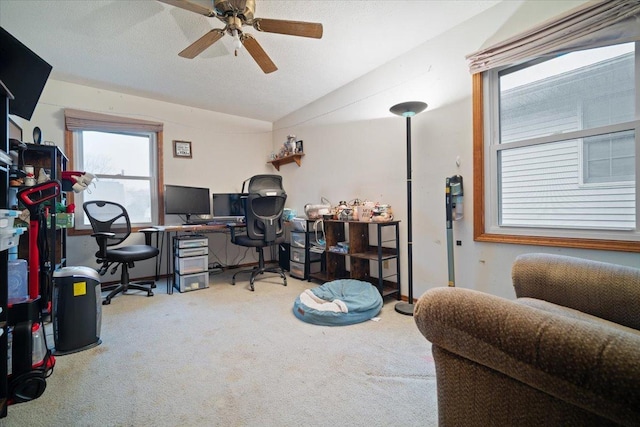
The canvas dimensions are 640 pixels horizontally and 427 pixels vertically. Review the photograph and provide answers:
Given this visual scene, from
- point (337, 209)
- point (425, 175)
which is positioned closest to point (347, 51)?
point (425, 175)

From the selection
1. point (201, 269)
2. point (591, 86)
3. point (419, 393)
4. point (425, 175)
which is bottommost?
point (419, 393)

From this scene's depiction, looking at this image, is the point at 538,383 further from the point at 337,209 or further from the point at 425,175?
the point at 337,209

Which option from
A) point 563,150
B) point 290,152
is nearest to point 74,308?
point 290,152

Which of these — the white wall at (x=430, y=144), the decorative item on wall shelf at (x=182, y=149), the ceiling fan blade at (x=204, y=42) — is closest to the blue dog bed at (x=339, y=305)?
the white wall at (x=430, y=144)

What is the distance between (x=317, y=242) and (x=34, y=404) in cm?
249

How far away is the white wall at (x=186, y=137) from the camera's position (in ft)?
10.1

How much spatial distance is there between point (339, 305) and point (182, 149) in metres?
3.11

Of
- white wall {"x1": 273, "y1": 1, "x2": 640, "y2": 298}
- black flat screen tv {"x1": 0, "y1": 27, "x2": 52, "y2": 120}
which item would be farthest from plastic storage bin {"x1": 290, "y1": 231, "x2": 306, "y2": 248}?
black flat screen tv {"x1": 0, "y1": 27, "x2": 52, "y2": 120}

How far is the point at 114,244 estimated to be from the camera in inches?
115

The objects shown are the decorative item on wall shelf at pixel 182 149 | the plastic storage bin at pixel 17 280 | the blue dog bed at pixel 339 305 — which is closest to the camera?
the plastic storage bin at pixel 17 280

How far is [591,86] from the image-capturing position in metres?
1.71

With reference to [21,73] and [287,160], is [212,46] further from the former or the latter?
[287,160]

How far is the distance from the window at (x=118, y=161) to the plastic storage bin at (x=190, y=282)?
3.50 ft

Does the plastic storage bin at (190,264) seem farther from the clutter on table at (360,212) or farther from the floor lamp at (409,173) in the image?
the floor lamp at (409,173)
